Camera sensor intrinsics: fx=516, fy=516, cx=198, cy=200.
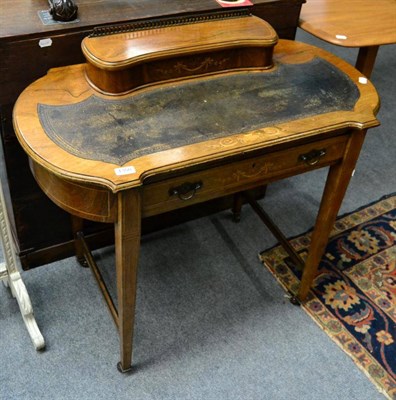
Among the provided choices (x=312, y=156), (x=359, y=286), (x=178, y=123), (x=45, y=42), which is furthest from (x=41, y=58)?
(x=359, y=286)

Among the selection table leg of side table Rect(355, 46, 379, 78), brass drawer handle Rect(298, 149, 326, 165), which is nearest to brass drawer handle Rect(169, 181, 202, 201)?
brass drawer handle Rect(298, 149, 326, 165)

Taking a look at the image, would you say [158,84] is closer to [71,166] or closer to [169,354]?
[71,166]

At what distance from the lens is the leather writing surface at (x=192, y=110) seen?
120 centimetres

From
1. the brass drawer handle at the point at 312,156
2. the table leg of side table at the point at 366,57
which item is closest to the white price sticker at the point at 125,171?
the brass drawer handle at the point at 312,156

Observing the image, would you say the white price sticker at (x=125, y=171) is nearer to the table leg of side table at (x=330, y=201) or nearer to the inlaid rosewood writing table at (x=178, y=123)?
the inlaid rosewood writing table at (x=178, y=123)

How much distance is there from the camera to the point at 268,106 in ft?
4.46

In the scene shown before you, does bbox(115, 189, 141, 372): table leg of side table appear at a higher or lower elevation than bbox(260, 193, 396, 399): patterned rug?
higher

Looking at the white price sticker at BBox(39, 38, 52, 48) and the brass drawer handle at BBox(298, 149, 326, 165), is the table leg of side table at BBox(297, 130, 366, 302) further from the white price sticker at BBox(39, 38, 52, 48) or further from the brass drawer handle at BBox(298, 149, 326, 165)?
the white price sticker at BBox(39, 38, 52, 48)

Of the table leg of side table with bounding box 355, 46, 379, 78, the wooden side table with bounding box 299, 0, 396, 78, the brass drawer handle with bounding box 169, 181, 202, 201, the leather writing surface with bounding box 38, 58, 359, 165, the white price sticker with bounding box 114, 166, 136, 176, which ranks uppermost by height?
the wooden side table with bounding box 299, 0, 396, 78

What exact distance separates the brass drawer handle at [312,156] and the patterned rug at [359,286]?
0.64 m

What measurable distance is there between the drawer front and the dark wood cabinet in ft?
1.72

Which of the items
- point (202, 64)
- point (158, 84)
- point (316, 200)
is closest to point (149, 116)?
point (158, 84)

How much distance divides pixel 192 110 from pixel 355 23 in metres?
0.88

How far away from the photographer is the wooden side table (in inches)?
68.7
